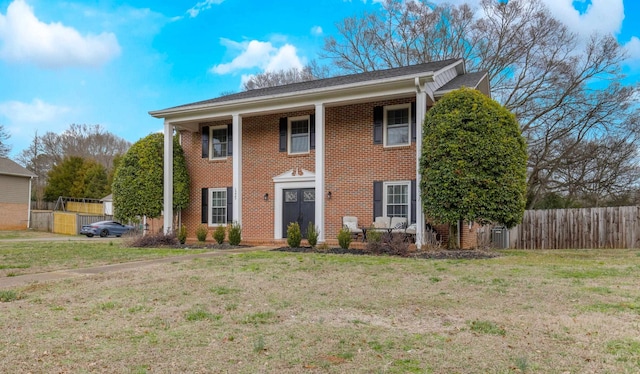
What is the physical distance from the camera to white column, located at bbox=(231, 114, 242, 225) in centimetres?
1573

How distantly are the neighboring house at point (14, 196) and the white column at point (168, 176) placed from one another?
72.1 ft

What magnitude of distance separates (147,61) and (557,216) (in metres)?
19.2

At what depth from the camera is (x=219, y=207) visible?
57.0 ft

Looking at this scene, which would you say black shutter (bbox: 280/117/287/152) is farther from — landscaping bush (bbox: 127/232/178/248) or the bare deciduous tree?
the bare deciduous tree

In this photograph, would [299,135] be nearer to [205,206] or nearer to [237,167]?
[237,167]

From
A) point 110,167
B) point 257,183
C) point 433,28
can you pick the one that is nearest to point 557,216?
point 257,183

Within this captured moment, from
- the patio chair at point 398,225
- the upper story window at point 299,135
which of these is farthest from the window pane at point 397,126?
the upper story window at point 299,135

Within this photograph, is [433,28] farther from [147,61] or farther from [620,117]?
[147,61]

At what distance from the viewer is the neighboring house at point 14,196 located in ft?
105

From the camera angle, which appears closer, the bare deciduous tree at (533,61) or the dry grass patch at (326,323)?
the dry grass patch at (326,323)

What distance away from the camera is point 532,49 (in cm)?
2556

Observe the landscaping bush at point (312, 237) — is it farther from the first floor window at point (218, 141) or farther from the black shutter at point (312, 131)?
the first floor window at point (218, 141)

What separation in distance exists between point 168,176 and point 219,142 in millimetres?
2324

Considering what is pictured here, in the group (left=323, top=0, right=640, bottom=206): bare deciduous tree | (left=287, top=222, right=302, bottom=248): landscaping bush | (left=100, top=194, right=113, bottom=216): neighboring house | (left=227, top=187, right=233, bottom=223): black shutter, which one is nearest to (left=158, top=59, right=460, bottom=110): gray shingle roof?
(left=227, top=187, right=233, bottom=223): black shutter
